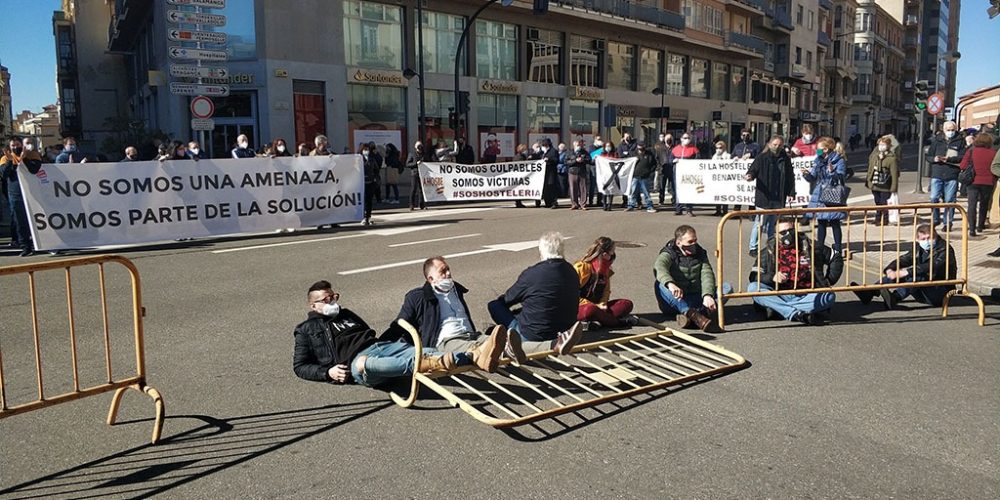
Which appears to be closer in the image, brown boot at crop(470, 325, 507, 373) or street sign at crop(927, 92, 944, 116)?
brown boot at crop(470, 325, 507, 373)

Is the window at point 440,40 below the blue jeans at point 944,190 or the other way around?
the other way around

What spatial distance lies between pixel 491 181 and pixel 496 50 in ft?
53.0

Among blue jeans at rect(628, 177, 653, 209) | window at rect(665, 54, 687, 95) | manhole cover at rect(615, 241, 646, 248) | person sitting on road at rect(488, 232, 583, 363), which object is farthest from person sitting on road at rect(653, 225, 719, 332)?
window at rect(665, 54, 687, 95)

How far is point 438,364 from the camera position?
5281mm

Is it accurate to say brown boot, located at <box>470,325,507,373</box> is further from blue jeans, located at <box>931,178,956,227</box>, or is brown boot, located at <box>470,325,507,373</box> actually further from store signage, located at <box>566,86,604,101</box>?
store signage, located at <box>566,86,604,101</box>

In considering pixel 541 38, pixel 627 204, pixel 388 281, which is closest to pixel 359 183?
pixel 388 281

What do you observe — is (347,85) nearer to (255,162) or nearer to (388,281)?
(255,162)

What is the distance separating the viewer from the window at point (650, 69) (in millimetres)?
43906

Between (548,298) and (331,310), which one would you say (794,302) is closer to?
(548,298)

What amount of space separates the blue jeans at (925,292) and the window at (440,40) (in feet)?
82.5

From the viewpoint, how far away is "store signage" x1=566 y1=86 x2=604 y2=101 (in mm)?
38062

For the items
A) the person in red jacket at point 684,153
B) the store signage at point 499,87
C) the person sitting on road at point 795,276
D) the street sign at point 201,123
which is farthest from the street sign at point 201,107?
the person sitting on road at point 795,276

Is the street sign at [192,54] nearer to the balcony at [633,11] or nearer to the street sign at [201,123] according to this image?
the street sign at [201,123]

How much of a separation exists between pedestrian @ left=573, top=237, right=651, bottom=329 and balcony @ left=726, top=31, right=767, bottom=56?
48.4 metres
